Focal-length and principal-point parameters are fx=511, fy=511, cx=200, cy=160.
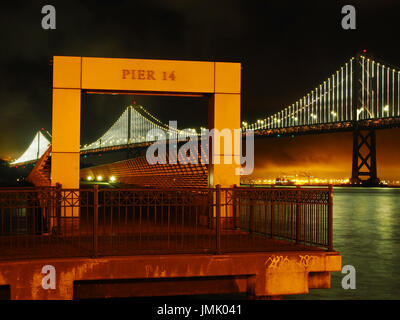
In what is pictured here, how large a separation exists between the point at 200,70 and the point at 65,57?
3.11 m

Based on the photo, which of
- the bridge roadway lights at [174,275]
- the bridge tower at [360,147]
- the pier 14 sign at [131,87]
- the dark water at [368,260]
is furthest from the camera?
the bridge tower at [360,147]

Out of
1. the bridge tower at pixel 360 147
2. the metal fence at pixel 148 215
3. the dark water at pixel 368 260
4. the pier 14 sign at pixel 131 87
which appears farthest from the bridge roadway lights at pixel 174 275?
the bridge tower at pixel 360 147

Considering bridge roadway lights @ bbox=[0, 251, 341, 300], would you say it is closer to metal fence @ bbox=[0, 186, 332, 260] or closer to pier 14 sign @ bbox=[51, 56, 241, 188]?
metal fence @ bbox=[0, 186, 332, 260]

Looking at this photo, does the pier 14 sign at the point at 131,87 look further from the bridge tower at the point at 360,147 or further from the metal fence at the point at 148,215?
the bridge tower at the point at 360,147

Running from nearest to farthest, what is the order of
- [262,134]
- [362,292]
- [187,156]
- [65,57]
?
[65,57], [362,292], [187,156], [262,134]

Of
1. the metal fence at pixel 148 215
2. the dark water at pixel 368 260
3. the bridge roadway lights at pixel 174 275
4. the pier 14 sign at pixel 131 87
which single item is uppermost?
the pier 14 sign at pixel 131 87

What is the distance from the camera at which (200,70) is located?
12117 mm

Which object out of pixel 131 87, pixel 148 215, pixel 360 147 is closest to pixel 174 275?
pixel 148 215

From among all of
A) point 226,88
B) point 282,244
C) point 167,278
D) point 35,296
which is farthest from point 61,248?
point 226,88

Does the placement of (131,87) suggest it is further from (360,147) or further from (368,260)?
(360,147)

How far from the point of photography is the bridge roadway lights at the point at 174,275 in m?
7.61

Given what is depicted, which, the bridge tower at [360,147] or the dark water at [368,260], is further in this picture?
the bridge tower at [360,147]

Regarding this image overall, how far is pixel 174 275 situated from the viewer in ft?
26.1
